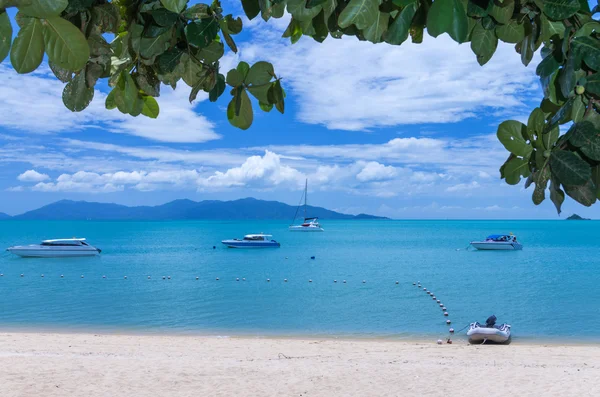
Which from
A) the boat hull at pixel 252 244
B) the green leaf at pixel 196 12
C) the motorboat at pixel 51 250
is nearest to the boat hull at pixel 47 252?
the motorboat at pixel 51 250

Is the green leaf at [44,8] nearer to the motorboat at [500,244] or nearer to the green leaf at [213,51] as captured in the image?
the green leaf at [213,51]

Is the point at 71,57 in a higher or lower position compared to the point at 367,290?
higher

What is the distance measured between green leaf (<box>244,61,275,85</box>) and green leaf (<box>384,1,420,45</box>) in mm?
369

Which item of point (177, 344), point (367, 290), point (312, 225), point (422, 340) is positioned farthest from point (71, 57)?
point (312, 225)

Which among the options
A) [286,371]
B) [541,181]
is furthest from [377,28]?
[286,371]

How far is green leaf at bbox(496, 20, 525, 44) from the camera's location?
3.89ft

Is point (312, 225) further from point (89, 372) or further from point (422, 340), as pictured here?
point (89, 372)

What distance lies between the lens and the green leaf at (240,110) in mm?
1341

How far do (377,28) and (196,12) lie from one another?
0.43m

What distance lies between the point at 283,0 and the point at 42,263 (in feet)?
144

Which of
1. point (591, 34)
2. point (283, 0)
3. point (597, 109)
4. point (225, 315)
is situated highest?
point (283, 0)

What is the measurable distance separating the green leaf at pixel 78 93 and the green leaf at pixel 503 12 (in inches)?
37.8

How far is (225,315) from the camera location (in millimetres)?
21438

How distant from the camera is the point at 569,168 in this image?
92 cm
